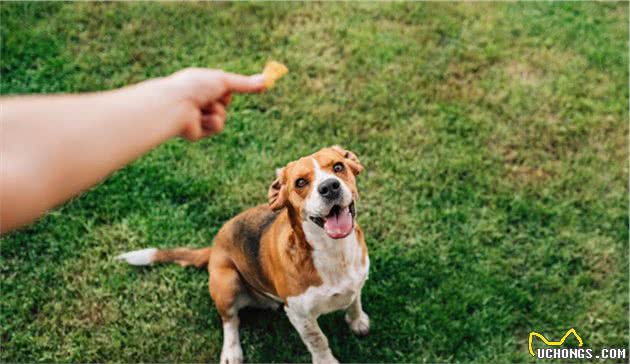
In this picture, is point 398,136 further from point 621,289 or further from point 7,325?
point 7,325

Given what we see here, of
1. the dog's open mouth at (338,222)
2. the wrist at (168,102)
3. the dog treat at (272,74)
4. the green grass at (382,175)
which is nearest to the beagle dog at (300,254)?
the dog's open mouth at (338,222)

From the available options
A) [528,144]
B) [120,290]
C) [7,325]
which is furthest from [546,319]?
[7,325]

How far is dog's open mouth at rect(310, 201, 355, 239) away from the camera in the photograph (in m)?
3.38

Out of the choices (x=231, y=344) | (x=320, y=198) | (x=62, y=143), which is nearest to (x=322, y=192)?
(x=320, y=198)

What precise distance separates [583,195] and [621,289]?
33.2 inches

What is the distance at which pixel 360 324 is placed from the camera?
4.48 metres

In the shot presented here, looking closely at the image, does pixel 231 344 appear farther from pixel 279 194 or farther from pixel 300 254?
pixel 279 194

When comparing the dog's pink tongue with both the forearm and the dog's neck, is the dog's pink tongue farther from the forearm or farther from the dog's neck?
the forearm

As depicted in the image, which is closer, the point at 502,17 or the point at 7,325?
the point at 7,325

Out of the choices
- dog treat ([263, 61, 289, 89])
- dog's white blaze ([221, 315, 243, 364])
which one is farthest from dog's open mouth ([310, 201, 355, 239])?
dog's white blaze ([221, 315, 243, 364])

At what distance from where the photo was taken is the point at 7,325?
4645 mm

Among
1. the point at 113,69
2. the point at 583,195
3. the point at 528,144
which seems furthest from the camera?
the point at 113,69

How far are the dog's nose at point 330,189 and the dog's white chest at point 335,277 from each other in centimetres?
42

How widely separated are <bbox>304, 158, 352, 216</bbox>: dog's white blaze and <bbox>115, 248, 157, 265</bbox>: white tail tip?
1.85m
